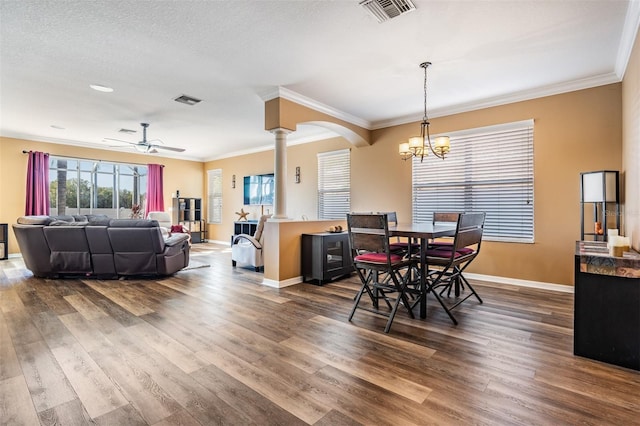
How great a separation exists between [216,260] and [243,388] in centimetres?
495

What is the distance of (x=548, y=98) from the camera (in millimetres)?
4191

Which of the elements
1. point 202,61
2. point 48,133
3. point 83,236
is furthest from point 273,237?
point 48,133

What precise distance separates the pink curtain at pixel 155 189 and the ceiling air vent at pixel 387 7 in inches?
320

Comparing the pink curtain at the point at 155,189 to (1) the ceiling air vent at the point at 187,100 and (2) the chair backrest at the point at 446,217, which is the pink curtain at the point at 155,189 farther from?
(2) the chair backrest at the point at 446,217

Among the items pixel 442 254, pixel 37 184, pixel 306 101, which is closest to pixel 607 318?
pixel 442 254

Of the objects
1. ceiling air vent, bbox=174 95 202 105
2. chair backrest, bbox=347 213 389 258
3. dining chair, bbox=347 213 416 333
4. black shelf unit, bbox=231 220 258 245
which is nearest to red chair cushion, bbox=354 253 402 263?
dining chair, bbox=347 213 416 333

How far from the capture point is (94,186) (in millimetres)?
8078

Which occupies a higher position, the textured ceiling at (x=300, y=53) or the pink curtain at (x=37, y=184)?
the textured ceiling at (x=300, y=53)

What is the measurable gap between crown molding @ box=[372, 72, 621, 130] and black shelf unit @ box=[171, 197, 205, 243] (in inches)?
267

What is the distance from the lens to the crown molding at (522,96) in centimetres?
381

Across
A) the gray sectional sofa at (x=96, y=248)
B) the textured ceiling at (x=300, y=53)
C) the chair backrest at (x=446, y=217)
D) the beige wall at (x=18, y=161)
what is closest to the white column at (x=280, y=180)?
the textured ceiling at (x=300, y=53)

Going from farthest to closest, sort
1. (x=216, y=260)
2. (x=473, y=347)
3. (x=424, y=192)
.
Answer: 1. (x=216, y=260)
2. (x=424, y=192)
3. (x=473, y=347)

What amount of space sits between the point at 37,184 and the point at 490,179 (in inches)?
359

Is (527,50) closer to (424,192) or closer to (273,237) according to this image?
(424,192)
